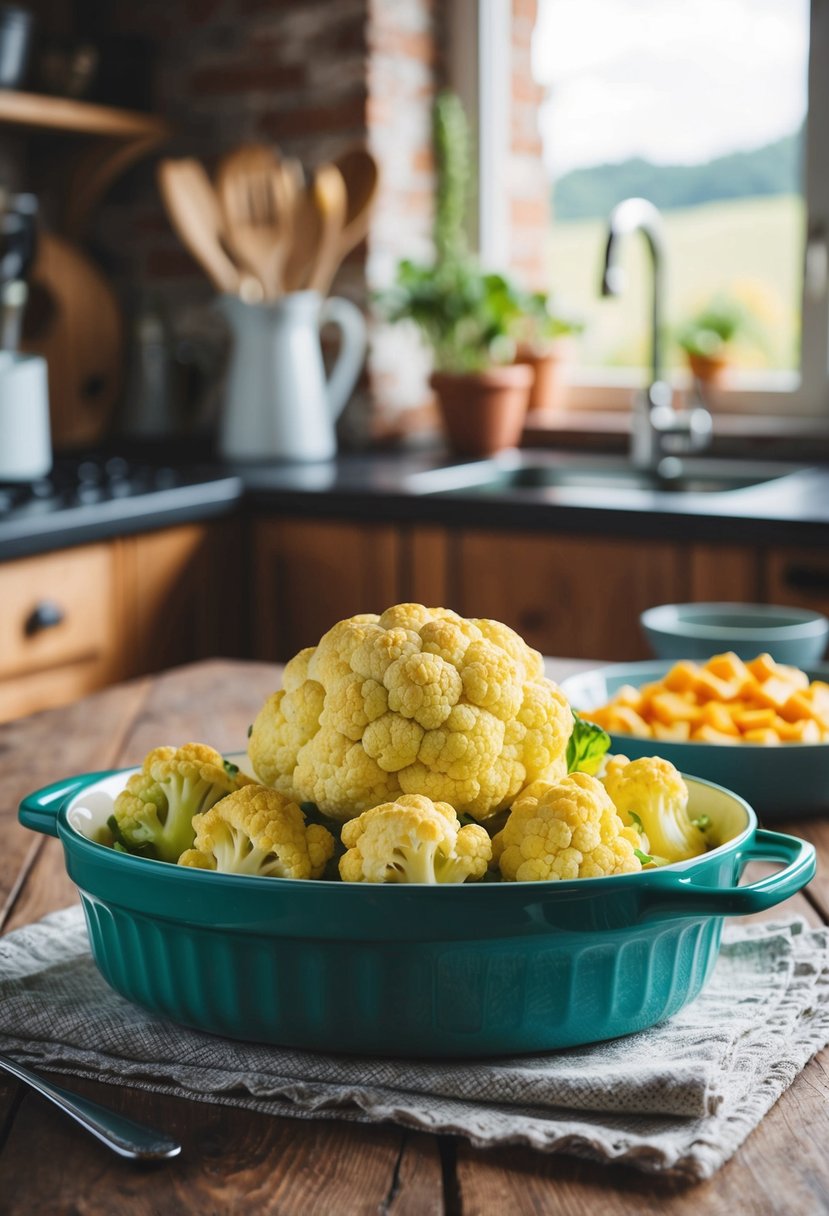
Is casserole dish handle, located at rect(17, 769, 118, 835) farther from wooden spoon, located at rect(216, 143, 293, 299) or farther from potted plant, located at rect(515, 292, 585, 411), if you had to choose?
potted plant, located at rect(515, 292, 585, 411)

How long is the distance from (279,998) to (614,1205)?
180mm

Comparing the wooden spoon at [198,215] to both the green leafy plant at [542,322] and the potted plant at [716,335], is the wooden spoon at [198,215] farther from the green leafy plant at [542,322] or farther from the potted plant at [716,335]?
the potted plant at [716,335]

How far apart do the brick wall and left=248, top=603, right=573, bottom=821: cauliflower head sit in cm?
255

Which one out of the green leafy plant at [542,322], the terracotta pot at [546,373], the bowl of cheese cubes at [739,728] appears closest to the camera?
the bowl of cheese cubes at [739,728]

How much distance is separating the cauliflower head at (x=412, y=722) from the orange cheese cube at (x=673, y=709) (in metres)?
0.40

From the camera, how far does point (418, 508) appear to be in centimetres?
255

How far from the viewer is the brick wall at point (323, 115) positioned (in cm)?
315

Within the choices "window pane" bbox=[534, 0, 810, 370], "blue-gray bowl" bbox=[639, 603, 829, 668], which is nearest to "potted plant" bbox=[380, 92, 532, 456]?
"window pane" bbox=[534, 0, 810, 370]

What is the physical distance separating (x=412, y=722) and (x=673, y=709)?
48 cm

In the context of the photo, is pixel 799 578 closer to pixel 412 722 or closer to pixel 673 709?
pixel 673 709

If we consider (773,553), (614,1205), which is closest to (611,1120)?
(614,1205)

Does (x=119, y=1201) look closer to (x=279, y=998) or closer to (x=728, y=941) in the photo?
(x=279, y=998)

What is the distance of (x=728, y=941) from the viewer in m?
0.86

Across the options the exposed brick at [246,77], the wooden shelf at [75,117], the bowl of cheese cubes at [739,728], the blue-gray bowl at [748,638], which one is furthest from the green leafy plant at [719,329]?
the bowl of cheese cubes at [739,728]
